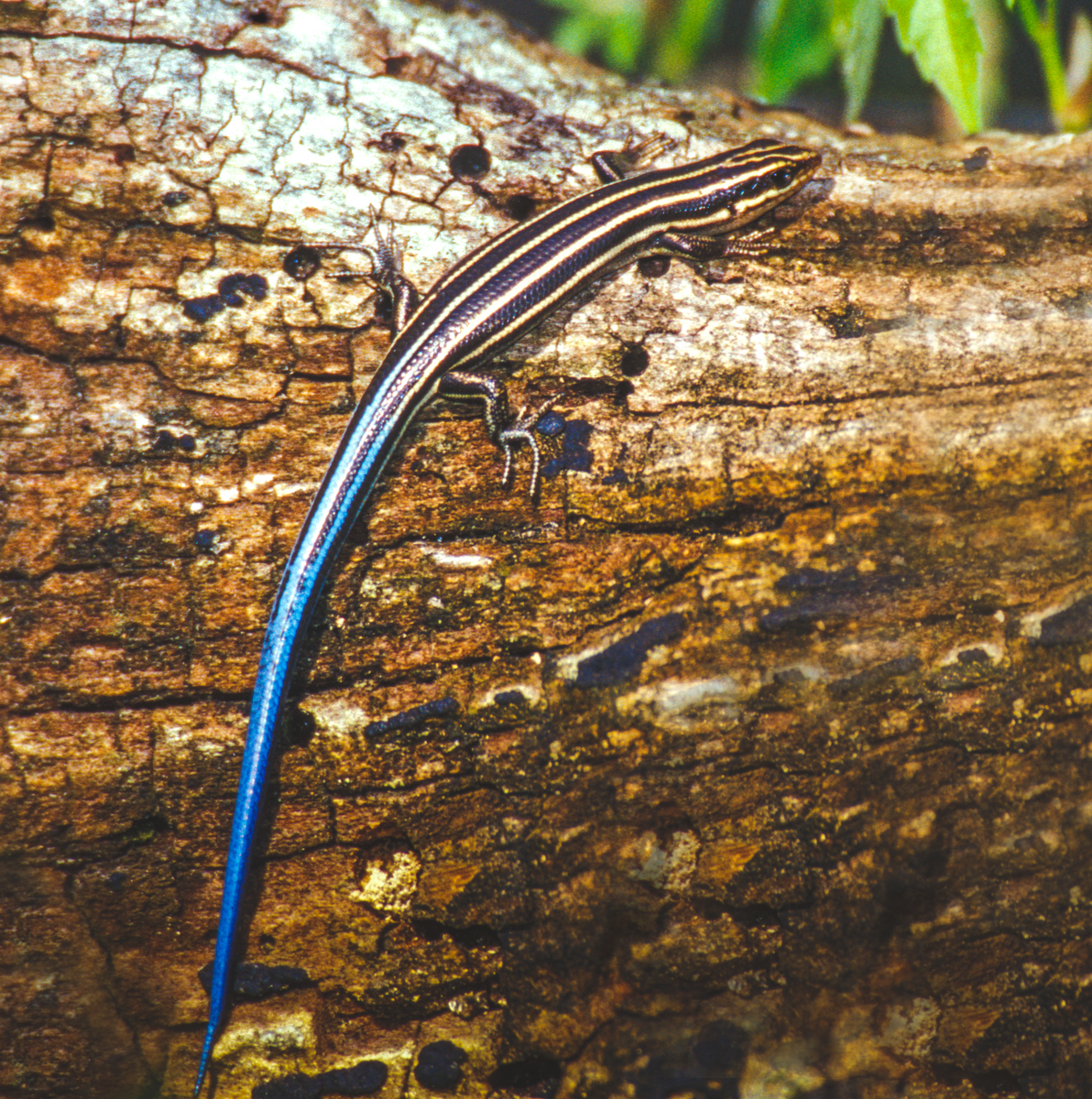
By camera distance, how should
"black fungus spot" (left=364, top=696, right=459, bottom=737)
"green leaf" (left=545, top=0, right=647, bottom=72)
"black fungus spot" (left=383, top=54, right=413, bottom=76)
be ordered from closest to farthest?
"black fungus spot" (left=364, top=696, right=459, bottom=737) → "black fungus spot" (left=383, top=54, right=413, bottom=76) → "green leaf" (left=545, top=0, right=647, bottom=72)

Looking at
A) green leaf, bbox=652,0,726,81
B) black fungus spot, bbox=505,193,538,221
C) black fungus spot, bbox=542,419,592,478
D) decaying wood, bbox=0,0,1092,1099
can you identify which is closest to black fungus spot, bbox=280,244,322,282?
decaying wood, bbox=0,0,1092,1099

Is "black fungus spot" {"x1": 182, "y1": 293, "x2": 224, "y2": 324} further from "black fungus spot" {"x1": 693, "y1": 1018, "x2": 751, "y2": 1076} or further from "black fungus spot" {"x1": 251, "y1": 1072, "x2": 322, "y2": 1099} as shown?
"black fungus spot" {"x1": 693, "y1": 1018, "x2": 751, "y2": 1076}

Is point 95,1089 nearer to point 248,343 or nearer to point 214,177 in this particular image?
point 248,343

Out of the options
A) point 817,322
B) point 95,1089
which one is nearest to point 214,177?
point 817,322

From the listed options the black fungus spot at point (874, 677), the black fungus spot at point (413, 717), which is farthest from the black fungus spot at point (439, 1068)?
the black fungus spot at point (874, 677)

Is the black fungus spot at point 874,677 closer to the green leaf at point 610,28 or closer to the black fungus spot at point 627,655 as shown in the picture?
the black fungus spot at point 627,655

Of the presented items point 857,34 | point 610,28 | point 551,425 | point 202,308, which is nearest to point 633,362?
point 551,425
